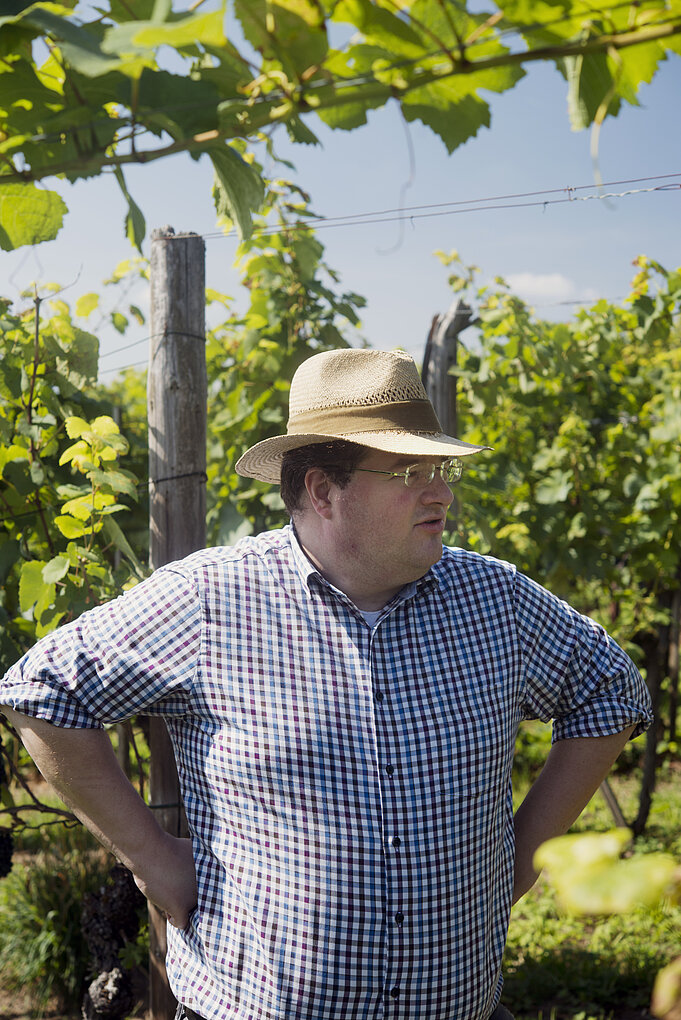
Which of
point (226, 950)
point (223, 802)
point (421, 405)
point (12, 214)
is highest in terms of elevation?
point (12, 214)

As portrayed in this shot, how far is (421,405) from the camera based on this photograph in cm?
187

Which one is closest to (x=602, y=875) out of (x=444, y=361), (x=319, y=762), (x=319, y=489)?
(x=319, y=762)

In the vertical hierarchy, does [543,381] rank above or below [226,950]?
above

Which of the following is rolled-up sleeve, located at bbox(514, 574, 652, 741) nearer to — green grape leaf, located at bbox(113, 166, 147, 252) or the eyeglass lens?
the eyeglass lens

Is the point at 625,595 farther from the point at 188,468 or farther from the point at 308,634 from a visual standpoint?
the point at 308,634

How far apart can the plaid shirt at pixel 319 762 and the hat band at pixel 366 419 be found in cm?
27

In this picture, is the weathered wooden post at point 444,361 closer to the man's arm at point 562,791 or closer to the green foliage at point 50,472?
the green foliage at point 50,472

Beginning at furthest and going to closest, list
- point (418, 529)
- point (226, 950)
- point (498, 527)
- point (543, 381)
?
point (498, 527) < point (543, 381) < point (418, 529) < point (226, 950)

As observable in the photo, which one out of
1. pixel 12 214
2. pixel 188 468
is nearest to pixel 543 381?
pixel 188 468

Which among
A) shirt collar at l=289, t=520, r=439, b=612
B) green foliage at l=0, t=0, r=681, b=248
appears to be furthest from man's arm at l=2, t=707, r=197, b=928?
green foliage at l=0, t=0, r=681, b=248

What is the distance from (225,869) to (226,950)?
14 cm

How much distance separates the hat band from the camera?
1.79 metres

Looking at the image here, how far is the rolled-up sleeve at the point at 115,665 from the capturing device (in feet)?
5.40

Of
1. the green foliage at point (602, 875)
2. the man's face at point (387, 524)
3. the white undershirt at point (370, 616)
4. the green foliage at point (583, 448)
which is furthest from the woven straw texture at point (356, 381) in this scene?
the green foliage at point (583, 448)
